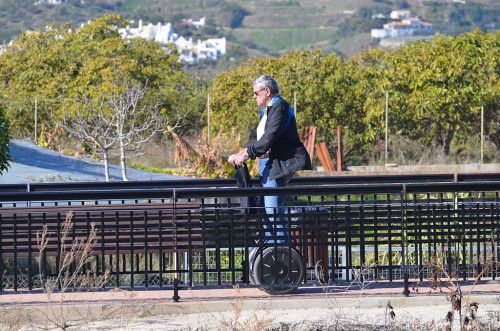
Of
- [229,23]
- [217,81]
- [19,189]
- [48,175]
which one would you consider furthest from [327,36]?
[19,189]

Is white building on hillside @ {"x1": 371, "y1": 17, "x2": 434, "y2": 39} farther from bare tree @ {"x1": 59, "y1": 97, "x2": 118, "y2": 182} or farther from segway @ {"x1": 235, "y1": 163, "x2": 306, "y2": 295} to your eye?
segway @ {"x1": 235, "y1": 163, "x2": 306, "y2": 295}

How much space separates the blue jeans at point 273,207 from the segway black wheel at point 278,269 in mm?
107

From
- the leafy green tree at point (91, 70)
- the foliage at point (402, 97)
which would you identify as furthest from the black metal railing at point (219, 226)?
the leafy green tree at point (91, 70)

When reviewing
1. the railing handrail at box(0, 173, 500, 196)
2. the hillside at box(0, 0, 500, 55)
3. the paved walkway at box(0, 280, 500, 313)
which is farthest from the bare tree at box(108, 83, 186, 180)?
the hillside at box(0, 0, 500, 55)

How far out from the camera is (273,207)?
26.7 feet

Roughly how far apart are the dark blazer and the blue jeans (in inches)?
2.6

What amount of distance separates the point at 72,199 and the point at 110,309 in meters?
0.84

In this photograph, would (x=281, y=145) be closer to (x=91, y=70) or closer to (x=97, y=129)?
(x=97, y=129)

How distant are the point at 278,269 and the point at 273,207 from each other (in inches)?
19.8

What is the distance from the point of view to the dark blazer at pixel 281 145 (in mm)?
8445

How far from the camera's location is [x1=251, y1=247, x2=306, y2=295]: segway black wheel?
8.25 metres

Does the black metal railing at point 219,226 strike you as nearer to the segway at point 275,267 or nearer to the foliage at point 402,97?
the segway at point 275,267

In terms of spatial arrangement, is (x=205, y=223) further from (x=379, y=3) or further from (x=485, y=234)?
(x=379, y=3)

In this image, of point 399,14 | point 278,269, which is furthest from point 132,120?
point 399,14
